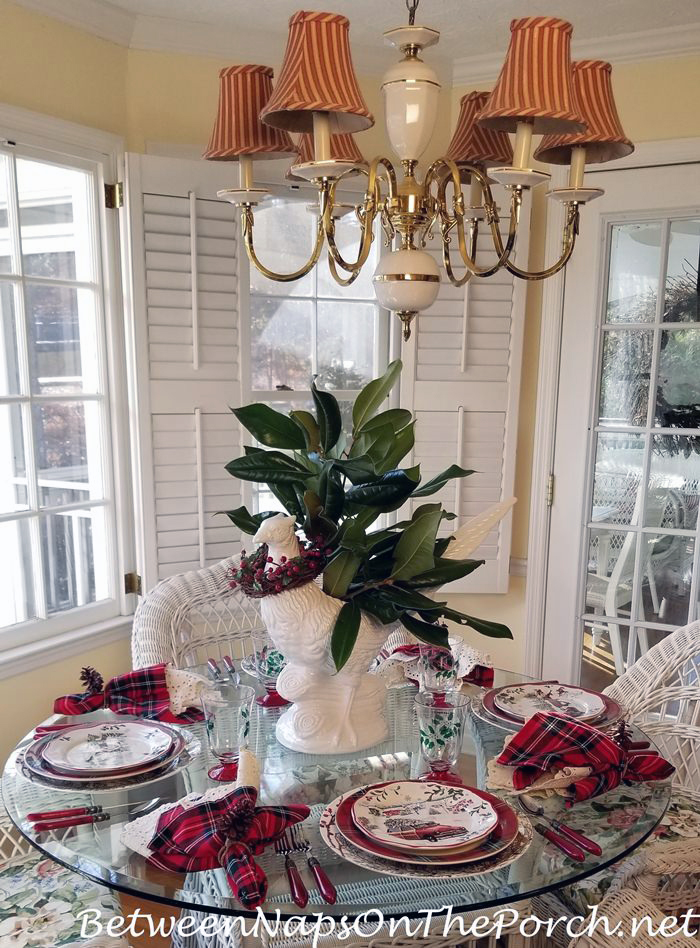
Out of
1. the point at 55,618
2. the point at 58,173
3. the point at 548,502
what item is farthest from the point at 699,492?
the point at 58,173

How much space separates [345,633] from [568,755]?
413 millimetres

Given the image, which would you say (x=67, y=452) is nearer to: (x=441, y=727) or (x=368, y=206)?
(x=368, y=206)

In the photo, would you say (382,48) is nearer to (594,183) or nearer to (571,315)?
(594,183)

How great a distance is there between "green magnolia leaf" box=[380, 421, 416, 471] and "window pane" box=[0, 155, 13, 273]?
1341 millimetres

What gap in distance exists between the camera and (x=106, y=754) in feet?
4.41

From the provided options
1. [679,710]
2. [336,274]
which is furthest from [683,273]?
[336,274]

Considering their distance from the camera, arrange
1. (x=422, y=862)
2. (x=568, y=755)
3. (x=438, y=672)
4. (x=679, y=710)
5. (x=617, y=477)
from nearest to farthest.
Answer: (x=422, y=862), (x=568, y=755), (x=438, y=672), (x=679, y=710), (x=617, y=477)

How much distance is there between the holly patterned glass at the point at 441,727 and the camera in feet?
4.26

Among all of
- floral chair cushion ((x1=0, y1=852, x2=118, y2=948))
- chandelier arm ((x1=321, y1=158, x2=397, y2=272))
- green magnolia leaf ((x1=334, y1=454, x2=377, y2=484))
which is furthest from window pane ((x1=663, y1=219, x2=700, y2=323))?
floral chair cushion ((x1=0, y1=852, x2=118, y2=948))

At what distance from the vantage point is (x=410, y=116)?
1.34 metres

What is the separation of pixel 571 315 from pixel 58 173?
5.65 feet

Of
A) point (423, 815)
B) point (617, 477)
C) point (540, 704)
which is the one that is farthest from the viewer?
point (617, 477)

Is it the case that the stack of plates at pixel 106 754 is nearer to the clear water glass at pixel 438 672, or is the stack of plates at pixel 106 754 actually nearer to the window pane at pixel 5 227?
the clear water glass at pixel 438 672

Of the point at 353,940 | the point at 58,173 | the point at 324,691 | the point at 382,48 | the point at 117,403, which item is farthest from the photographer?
the point at 382,48
